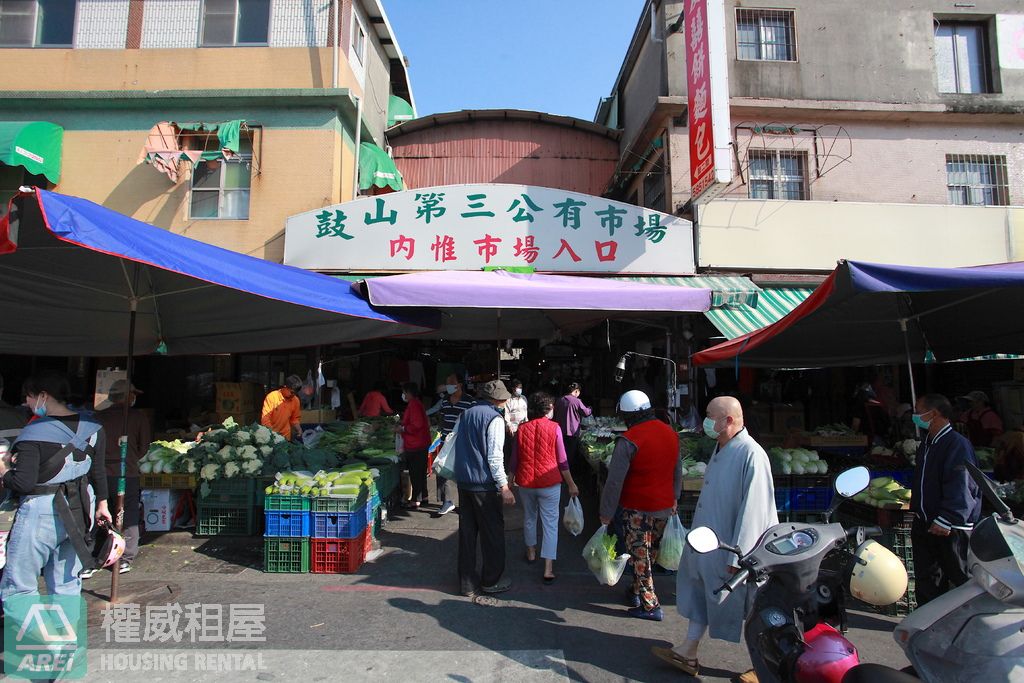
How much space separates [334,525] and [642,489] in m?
2.94

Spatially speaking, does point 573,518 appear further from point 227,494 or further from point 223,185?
point 223,185

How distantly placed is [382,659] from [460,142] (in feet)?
44.0

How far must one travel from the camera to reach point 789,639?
8.36 ft

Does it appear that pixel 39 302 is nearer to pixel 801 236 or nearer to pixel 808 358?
pixel 808 358

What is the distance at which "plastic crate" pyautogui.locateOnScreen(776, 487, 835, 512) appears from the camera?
5.68m

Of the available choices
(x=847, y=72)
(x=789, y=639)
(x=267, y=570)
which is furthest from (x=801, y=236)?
(x=267, y=570)

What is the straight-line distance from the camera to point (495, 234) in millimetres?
10266

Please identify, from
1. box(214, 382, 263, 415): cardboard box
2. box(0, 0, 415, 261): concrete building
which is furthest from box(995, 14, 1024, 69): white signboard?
box(214, 382, 263, 415): cardboard box

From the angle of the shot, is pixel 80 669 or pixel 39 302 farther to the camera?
pixel 39 302

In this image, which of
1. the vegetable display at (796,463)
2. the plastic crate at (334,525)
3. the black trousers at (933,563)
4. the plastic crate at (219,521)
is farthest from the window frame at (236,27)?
the black trousers at (933,563)

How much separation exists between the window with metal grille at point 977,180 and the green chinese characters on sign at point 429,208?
9925 millimetres

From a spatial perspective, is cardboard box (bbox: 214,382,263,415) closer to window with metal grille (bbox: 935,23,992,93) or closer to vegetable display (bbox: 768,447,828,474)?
vegetable display (bbox: 768,447,828,474)

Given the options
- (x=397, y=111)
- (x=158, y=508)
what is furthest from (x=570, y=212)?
(x=397, y=111)

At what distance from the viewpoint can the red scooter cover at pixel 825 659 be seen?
237 centimetres
